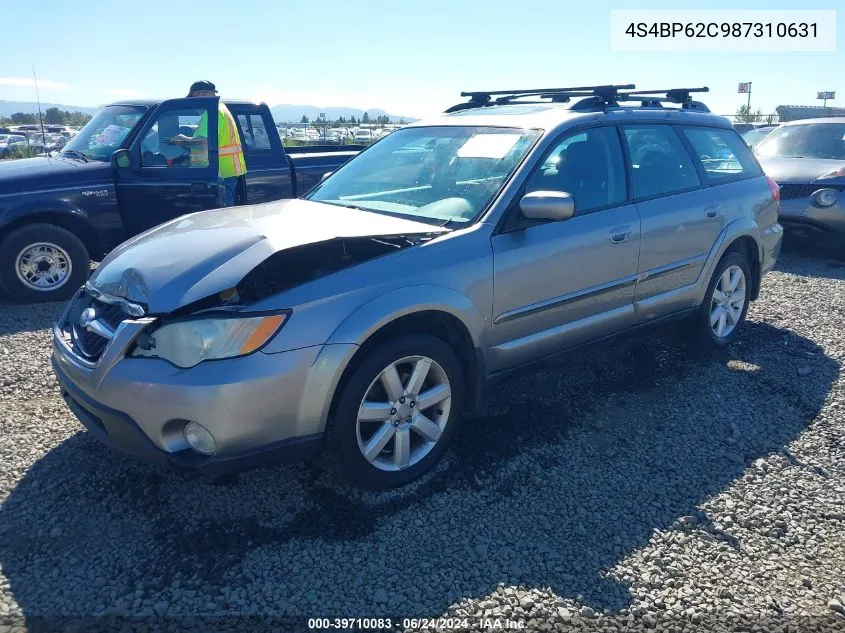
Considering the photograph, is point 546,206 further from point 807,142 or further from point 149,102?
point 807,142

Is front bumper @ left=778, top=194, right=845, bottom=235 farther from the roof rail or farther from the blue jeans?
the blue jeans

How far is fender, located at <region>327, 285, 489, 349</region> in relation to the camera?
2848 millimetres

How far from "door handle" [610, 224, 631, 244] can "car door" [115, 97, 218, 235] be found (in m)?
4.34

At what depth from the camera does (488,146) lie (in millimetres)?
3861

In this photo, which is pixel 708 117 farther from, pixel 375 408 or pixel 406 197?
pixel 375 408

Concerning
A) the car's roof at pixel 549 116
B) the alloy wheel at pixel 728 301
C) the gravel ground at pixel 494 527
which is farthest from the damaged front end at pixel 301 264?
the alloy wheel at pixel 728 301

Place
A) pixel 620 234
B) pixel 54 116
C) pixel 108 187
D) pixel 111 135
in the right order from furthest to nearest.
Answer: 1. pixel 54 116
2. pixel 111 135
3. pixel 108 187
4. pixel 620 234

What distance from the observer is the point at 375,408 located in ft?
9.94

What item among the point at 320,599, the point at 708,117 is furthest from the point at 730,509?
the point at 708,117

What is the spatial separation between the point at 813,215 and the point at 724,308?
4001mm

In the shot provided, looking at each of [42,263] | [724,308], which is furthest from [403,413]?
[42,263]

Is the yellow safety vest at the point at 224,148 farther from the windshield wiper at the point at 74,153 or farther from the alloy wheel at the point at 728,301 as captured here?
the alloy wheel at the point at 728,301

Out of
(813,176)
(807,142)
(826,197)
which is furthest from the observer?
(807,142)

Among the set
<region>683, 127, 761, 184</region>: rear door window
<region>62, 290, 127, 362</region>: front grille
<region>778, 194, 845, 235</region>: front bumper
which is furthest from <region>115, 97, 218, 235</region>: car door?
<region>778, 194, 845, 235</region>: front bumper
